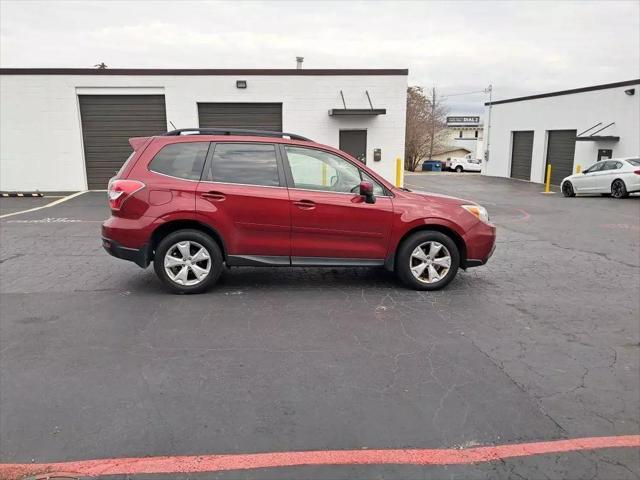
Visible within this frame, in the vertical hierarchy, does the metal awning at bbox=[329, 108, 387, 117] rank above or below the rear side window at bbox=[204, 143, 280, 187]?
above

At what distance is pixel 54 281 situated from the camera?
6.38 m

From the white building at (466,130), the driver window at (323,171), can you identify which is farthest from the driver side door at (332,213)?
the white building at (466,130)

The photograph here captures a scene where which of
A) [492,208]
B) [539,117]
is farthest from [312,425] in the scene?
[539,117]

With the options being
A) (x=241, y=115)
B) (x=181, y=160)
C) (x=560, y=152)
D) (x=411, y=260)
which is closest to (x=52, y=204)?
(x=241, y=115)

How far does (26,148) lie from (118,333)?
15774 mm

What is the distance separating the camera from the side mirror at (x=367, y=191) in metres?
5.75

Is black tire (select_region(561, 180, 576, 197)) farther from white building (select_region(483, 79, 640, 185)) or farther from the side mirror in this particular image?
the side mirror

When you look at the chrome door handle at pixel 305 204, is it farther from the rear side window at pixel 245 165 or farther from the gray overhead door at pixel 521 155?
the gray overhead door at pixel 521 155

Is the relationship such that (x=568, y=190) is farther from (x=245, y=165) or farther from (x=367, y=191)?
(x=245, y=165)

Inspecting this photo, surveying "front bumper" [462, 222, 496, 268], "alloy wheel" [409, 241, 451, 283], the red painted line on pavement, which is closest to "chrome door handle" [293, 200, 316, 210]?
"alloy wheel" [409, 241, 451, 283]

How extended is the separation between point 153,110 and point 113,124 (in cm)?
148

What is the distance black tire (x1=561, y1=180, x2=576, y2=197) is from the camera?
62.7 ft

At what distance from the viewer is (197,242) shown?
571 centimetres

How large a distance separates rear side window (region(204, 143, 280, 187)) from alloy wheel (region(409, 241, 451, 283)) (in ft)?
6.04
